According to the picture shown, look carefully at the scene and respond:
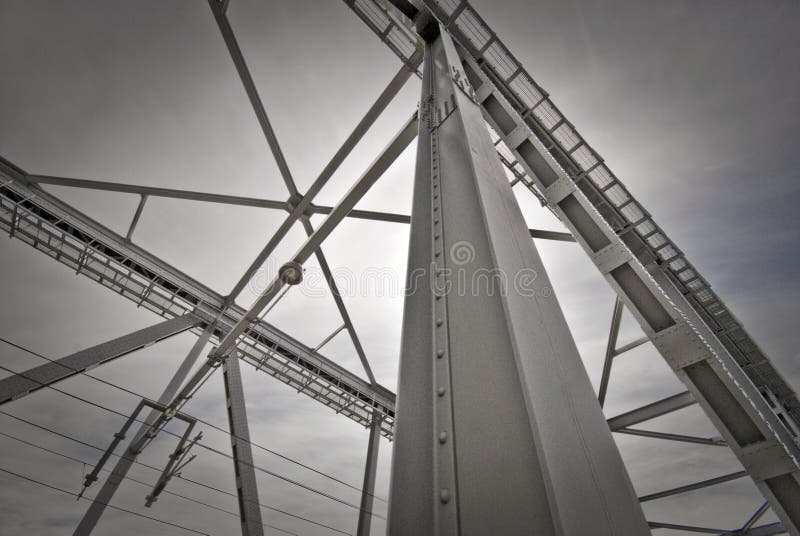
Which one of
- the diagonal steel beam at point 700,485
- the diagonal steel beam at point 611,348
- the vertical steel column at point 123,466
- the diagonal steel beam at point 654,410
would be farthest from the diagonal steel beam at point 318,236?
the diagonal steel beam at point 700,485

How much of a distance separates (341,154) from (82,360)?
23.9 ft

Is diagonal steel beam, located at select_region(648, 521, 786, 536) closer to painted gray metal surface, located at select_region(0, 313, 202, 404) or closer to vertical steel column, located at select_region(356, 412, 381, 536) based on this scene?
vertical steel column, located at select_region(356, 412, 381, 536)

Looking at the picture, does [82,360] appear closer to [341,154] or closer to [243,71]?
[243,71]

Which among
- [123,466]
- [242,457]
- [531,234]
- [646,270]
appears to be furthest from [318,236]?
[123,466]

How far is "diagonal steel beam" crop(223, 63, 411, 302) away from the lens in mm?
5273

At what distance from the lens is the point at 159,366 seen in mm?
10523

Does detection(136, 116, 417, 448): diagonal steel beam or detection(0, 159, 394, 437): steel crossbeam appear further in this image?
detection(0, 159, 394, 437): steel crossbeam

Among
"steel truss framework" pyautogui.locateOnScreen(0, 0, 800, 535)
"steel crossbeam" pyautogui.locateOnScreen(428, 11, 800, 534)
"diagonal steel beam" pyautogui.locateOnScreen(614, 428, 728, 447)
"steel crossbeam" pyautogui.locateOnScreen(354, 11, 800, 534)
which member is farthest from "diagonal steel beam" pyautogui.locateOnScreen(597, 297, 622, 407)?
"steel crossbeam" pyautogui.locateOnScreen(428, 11, 800, 534)

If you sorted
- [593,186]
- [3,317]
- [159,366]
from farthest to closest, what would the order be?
[159,366]
[3,317]
[593,186]

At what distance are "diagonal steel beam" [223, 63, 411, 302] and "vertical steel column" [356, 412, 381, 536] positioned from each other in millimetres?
7116

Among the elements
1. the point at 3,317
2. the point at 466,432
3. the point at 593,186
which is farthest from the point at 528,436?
the point at 3,317

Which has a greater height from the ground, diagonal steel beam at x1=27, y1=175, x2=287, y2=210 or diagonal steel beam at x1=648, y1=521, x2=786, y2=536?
diagonal steel beam at x1=27, y1=175, x2=287, y2=210

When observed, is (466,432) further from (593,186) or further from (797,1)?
(797,1)

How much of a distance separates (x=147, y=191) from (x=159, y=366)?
7.24 metres
